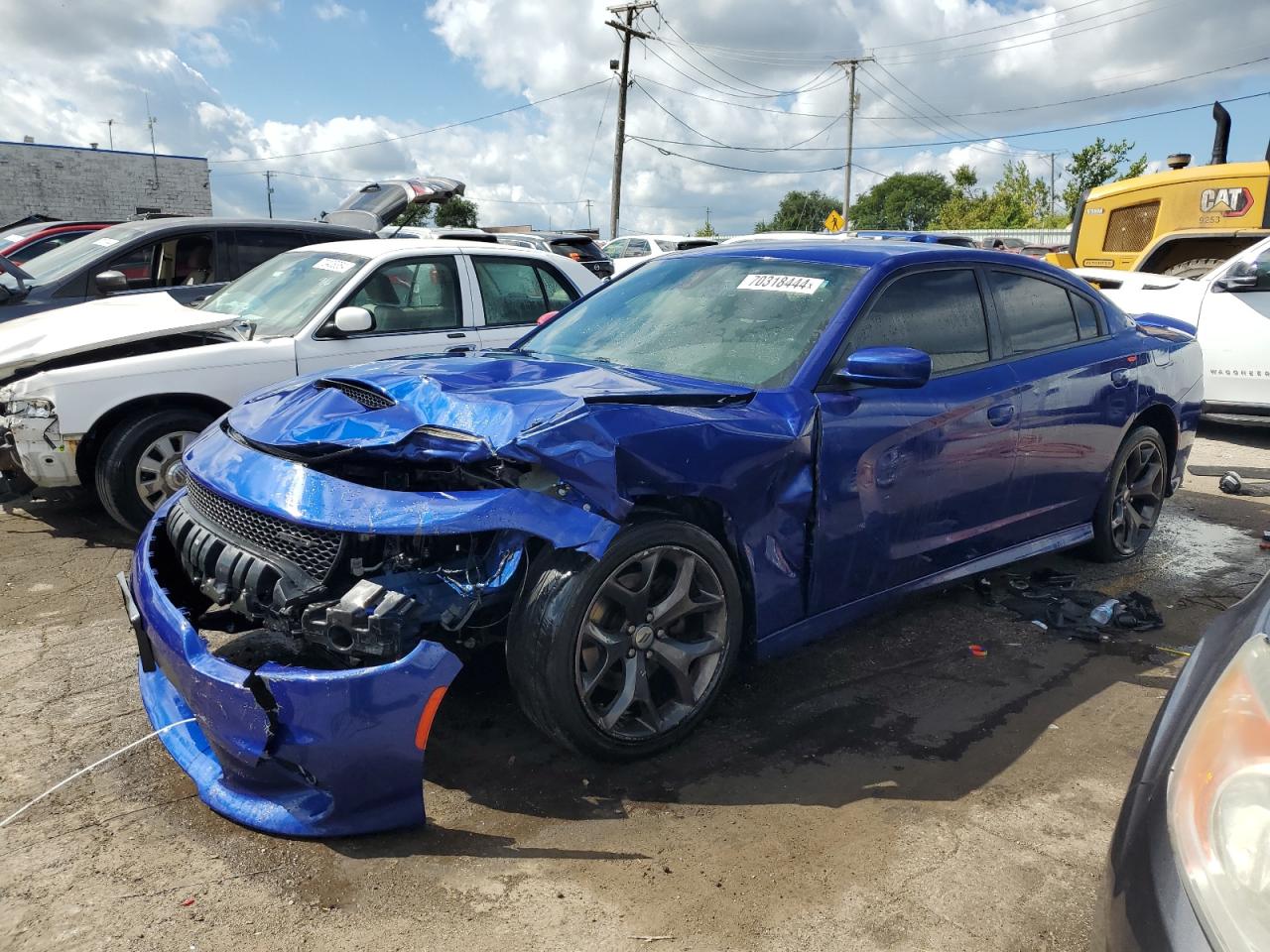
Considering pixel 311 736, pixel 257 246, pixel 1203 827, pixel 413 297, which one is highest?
pixel 257 246

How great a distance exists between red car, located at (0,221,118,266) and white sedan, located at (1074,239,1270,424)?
11.4 m

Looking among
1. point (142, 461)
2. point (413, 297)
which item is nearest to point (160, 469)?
point (142, 461)

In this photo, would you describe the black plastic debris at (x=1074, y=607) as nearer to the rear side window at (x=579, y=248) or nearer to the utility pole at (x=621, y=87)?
the rear side window at (x=579, y=248)

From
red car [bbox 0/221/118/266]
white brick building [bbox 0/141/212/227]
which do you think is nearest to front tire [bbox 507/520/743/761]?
red car [bbox 0/221/118/266]

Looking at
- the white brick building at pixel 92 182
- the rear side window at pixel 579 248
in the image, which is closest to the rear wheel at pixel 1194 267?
the rear side window at pixel 579 248

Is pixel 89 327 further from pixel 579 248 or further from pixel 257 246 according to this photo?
pixel 579 248

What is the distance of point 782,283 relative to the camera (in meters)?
3.74

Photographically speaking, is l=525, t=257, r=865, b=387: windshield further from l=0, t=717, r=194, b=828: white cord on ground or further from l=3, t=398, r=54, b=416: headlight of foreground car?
l=3, t=398, r=54, b=416: headlight of foreground car

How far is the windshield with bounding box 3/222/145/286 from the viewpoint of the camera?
720 cm

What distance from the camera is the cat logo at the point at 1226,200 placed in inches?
441

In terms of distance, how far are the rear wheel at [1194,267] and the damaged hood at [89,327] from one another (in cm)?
970

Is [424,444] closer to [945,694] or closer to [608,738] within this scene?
[608,738]

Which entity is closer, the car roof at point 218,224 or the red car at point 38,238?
the car roof at point 218,224

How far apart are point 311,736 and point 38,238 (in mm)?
11339
